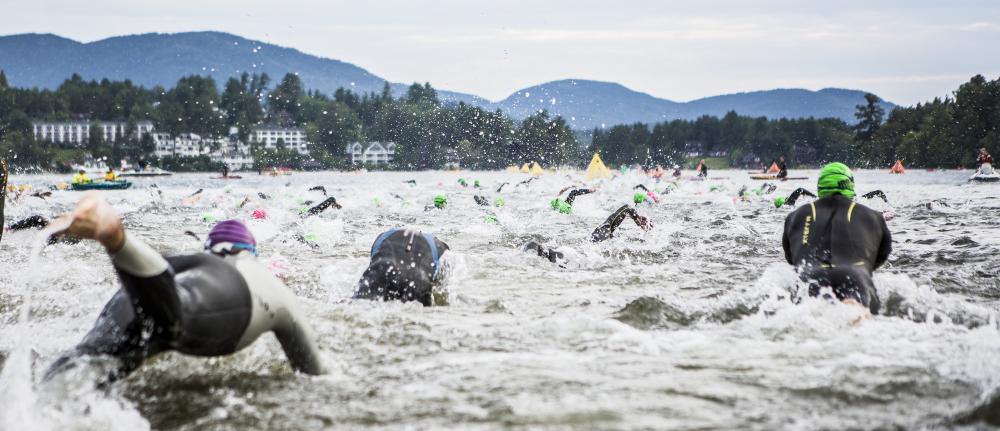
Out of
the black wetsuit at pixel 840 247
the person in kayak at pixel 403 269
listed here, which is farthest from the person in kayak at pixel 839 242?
the person in kayak at pixel 403 269

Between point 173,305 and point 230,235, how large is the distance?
0.97 metres

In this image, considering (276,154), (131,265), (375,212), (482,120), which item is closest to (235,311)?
(131,265)

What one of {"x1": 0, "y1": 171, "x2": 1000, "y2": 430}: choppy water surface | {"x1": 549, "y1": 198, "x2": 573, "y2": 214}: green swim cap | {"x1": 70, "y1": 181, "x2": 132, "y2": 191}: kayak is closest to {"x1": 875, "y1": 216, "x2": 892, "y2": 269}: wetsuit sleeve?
{"x1": 0, "y1": 171, "x2": 1000, "y2": 430}: choppy water surface

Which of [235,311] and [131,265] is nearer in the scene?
[131,265]

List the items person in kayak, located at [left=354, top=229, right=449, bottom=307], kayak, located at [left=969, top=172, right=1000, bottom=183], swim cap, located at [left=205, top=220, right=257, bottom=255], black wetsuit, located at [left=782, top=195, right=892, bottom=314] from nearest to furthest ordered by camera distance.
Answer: swim cap, located at [left=205, top=220, right=257, bottom=255]
black wetsuit, located at [left=782, top=195, right=892, bottom=314]
person in kayak, located at [left=354, top=229, right=449, bottom=307]
kayak, located at [left=969, top=172, right=1000, bottom=183]

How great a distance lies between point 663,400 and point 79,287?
644 centimetres

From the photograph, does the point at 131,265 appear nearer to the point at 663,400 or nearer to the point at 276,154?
the point at 663,400

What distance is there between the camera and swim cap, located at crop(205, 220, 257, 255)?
4.39m

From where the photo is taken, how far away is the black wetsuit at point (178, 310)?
3342 millimetres

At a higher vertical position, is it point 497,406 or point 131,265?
point 131,265

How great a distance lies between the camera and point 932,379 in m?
4.31

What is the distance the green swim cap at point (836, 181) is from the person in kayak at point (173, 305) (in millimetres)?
4431

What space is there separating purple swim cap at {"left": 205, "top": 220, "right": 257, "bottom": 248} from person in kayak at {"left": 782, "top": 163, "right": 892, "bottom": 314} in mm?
4095

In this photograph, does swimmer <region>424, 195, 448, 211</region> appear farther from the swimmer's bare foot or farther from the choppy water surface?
the swimmer's bare foot
